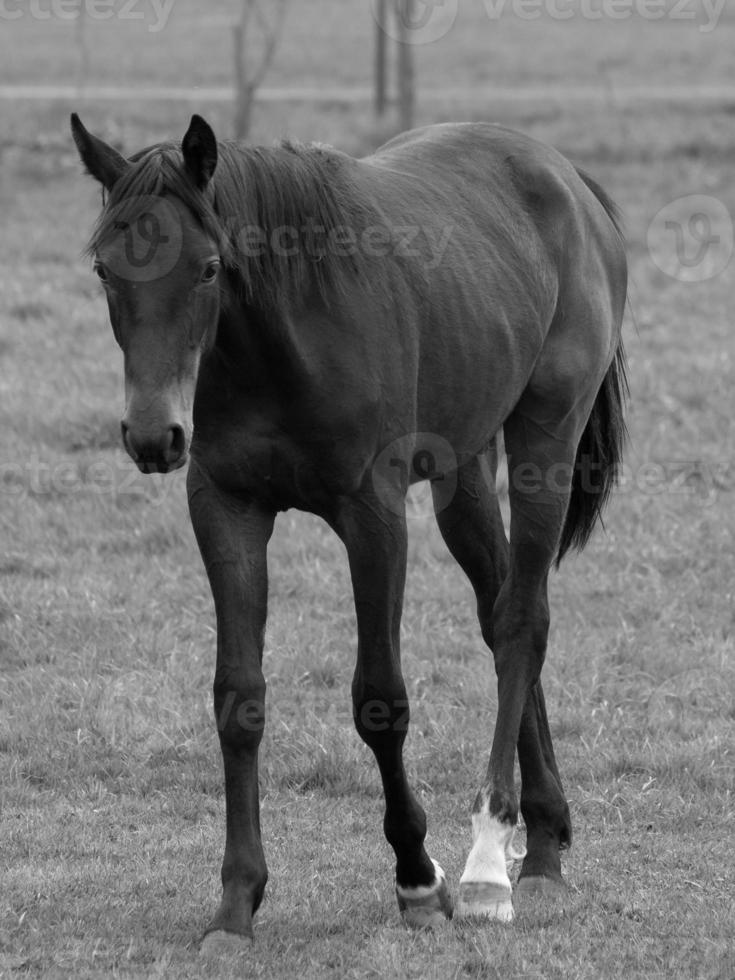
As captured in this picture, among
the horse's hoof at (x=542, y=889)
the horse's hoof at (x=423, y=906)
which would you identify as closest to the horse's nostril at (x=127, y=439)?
the horse's hoof at (x=423, y=906)

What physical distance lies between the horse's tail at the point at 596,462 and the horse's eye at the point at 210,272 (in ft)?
7.29

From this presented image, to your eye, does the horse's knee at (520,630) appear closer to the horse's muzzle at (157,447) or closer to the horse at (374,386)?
the horse at (374,386)

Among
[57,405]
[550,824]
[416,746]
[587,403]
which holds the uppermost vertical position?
[587,403]

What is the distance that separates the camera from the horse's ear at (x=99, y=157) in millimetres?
3758

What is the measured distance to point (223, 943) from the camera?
4.14 metres

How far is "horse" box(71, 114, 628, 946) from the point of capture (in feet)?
12.1

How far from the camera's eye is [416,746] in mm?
5816

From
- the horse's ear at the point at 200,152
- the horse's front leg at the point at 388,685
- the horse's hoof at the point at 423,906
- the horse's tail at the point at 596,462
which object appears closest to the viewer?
the horse's ear at the point at 200,152

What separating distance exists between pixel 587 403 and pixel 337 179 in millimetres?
1442

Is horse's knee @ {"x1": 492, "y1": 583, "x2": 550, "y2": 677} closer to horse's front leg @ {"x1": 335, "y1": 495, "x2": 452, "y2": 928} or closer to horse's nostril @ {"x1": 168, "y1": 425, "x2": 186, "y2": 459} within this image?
horse's front leg @ {"x1": 335, "y1": 495, "x2": 452, "y2": 928}

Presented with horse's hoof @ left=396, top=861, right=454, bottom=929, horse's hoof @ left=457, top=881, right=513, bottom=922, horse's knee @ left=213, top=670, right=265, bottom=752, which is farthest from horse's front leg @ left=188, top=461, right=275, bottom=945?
horse's hoof @ left=457, top=881, right=513, bottom=922

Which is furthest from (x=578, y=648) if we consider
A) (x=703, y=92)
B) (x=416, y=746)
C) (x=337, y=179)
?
(x=703, y=92)

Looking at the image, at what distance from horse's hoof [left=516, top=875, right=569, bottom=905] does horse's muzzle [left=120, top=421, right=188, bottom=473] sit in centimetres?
197

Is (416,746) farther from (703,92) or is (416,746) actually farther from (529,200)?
(703,92)
